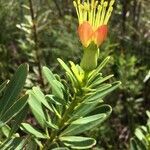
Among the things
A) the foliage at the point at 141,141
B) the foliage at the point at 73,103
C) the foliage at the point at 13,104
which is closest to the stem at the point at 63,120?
the foliage at the point at 73,103

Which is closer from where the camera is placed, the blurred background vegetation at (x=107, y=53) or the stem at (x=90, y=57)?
the stem at (x=90, y=57)

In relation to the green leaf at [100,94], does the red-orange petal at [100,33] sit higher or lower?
higher

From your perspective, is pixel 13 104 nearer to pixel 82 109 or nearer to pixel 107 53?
pixel 82 109

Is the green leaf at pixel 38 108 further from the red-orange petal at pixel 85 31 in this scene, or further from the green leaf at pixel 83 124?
the red-orange petal at pixel 85 31

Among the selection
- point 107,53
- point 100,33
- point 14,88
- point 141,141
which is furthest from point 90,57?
point 107,53

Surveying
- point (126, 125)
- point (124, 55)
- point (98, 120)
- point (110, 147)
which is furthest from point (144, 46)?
point (98, 120)

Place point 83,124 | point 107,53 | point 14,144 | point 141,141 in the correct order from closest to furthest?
point 14,144 < point 83,124 < point 141,141 < point 107,53

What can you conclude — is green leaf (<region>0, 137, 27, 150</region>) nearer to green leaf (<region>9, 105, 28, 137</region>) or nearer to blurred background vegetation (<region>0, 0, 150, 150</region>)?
green leaf (<region>9, 105, 28, 137</region>)
